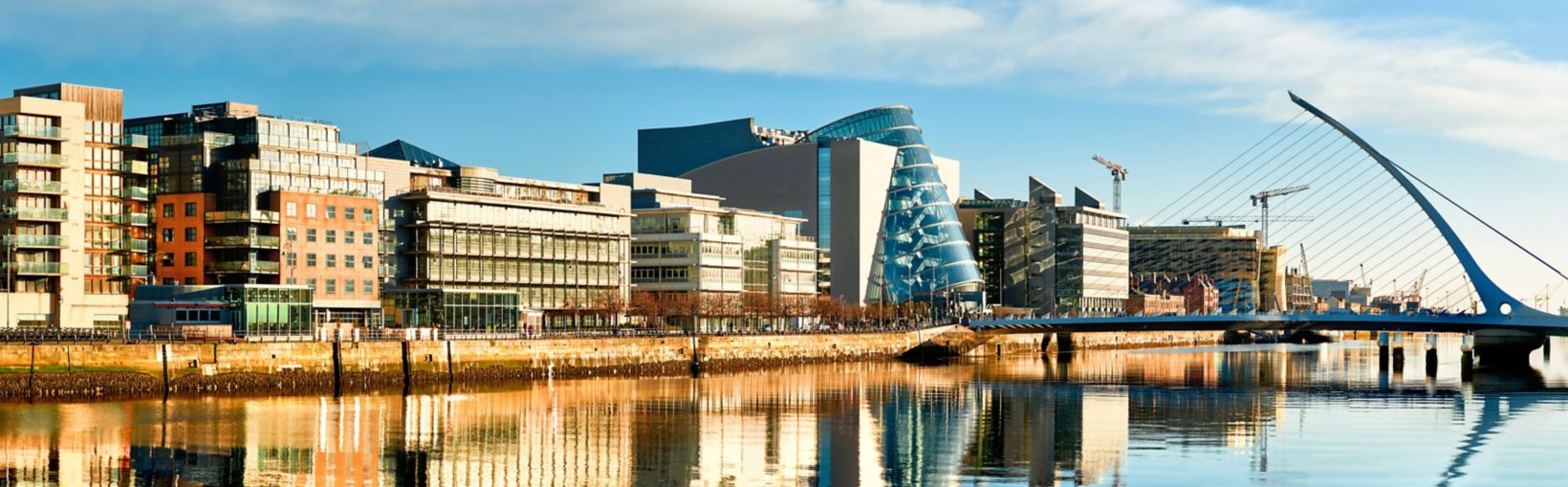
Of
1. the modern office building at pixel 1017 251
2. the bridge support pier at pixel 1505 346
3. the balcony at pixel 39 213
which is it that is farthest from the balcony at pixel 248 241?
the modern office building at pixel 1017 251

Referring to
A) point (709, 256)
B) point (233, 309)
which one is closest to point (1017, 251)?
point (709, 256)

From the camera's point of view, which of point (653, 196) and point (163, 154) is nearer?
point (163, 154)

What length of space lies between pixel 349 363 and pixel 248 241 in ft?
61.4

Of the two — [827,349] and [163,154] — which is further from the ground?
[163,154]

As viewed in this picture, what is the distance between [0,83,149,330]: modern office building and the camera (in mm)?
86312

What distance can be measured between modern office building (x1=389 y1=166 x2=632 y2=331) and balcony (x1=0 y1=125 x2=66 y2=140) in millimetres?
20866

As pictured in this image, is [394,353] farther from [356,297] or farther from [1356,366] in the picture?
[1356,366]

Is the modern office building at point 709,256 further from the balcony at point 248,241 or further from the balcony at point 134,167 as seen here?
the balcony at point 134,167

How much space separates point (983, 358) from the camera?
123375mm

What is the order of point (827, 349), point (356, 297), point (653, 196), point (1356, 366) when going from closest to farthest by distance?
point (356, 297), point (827, 349), point (1356, 366), point (653, 196)

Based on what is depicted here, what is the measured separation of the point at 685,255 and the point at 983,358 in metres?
21.3

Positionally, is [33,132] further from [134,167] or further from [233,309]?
[233,309]

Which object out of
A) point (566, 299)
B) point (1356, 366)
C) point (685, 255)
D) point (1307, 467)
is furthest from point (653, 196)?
point (1307, 467)

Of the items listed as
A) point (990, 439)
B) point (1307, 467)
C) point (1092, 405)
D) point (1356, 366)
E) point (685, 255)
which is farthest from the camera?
point (685, 255)
